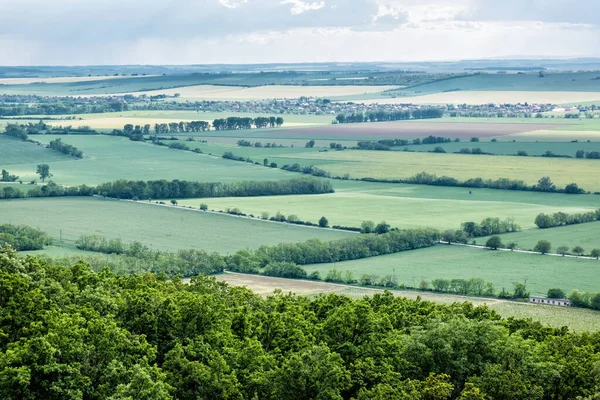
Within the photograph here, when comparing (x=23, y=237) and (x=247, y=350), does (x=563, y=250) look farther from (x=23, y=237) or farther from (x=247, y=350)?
(x=247, y=350)

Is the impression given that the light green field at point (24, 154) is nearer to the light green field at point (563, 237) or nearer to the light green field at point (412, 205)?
the light green field at point (412, 205)

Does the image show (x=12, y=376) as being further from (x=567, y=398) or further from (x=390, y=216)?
(x=390, y=216)

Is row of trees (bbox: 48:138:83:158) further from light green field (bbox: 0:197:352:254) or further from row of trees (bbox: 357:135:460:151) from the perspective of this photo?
light green field (bbox: 0:197:352:254)

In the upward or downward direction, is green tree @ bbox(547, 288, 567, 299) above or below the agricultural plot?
below

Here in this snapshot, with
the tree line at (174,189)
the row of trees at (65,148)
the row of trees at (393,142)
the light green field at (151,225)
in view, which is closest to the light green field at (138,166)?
the row of trees at (65,148)

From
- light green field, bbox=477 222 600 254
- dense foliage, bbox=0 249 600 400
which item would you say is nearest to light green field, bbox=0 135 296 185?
light green field, bbox=477 222 600 254

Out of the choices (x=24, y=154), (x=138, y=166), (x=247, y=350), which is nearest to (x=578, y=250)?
(x=247, y=350)
